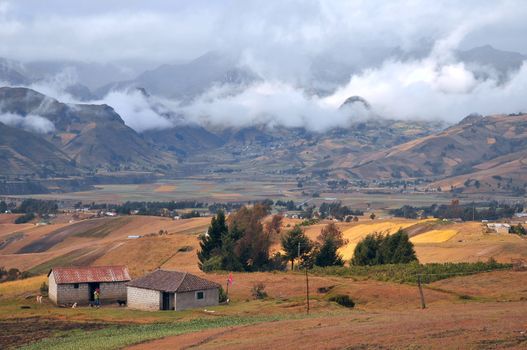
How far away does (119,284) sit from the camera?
66.4 m

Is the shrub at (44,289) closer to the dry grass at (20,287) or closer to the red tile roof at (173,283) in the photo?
the dry grass at (20,287)

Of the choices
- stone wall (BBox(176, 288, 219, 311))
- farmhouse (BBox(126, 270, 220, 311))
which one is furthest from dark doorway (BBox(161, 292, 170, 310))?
stone wall (BBox(176, 288, 219, 311))

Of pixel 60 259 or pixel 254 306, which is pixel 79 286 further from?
pixel 60 259

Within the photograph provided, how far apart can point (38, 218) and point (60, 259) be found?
70.3 m

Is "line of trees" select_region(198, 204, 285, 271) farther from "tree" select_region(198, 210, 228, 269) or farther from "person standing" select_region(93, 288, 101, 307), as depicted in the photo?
"person standing" select_region(93, 288, 101, 307)

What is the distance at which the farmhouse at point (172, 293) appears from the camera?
5903cm

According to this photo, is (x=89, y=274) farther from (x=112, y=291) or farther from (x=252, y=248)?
(x=252, y=248)

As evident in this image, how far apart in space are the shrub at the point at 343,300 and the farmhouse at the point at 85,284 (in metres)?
18.5

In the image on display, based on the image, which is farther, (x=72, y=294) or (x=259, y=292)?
(x=72, y=294)

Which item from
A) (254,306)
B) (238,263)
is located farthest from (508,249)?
(254,306)

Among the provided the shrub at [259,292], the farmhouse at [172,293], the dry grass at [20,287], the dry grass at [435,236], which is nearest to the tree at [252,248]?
the dry grass at [20,287]

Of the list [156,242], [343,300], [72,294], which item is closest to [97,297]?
[72,294]

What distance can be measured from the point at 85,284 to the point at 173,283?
948 centimetres

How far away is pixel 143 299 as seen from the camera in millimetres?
60969
